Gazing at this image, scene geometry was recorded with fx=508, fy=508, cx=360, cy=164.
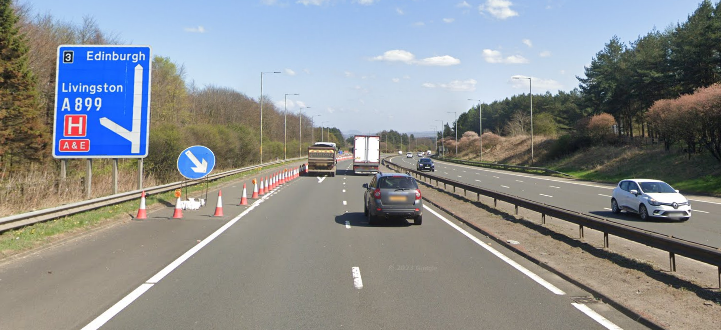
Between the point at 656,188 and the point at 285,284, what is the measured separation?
14955 millimetres

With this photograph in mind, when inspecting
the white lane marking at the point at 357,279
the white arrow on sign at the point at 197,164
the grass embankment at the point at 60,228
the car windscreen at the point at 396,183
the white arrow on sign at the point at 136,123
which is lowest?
the white lane marking at the point at 357,279

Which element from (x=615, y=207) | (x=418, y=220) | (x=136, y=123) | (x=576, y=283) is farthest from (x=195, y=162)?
(x=615, y=207)

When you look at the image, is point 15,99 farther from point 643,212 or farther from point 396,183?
point 643,212

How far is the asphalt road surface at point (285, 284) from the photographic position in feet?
19.3

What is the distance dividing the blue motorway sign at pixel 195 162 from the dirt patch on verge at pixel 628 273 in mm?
8560

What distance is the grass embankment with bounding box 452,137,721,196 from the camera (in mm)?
31484

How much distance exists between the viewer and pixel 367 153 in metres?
46.8

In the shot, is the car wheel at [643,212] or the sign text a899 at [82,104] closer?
the car wheel at [643,212]

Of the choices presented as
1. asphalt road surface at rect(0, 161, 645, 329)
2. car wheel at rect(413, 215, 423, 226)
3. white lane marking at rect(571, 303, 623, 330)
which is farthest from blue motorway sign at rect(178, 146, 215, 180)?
white lane marking at rect(571, 303, 623, 330)

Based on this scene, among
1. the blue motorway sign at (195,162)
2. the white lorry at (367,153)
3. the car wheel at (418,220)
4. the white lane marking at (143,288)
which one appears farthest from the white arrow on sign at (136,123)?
the white lorry at (367,153)

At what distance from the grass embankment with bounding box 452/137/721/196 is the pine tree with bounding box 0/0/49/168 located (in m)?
35.6

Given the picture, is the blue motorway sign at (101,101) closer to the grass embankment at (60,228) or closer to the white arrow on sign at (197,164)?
the grass embankment at (60,228)

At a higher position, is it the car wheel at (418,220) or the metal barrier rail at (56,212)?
the metal barrier rail at (56,212)

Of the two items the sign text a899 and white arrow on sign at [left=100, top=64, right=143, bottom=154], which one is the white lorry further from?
the sign text a899
